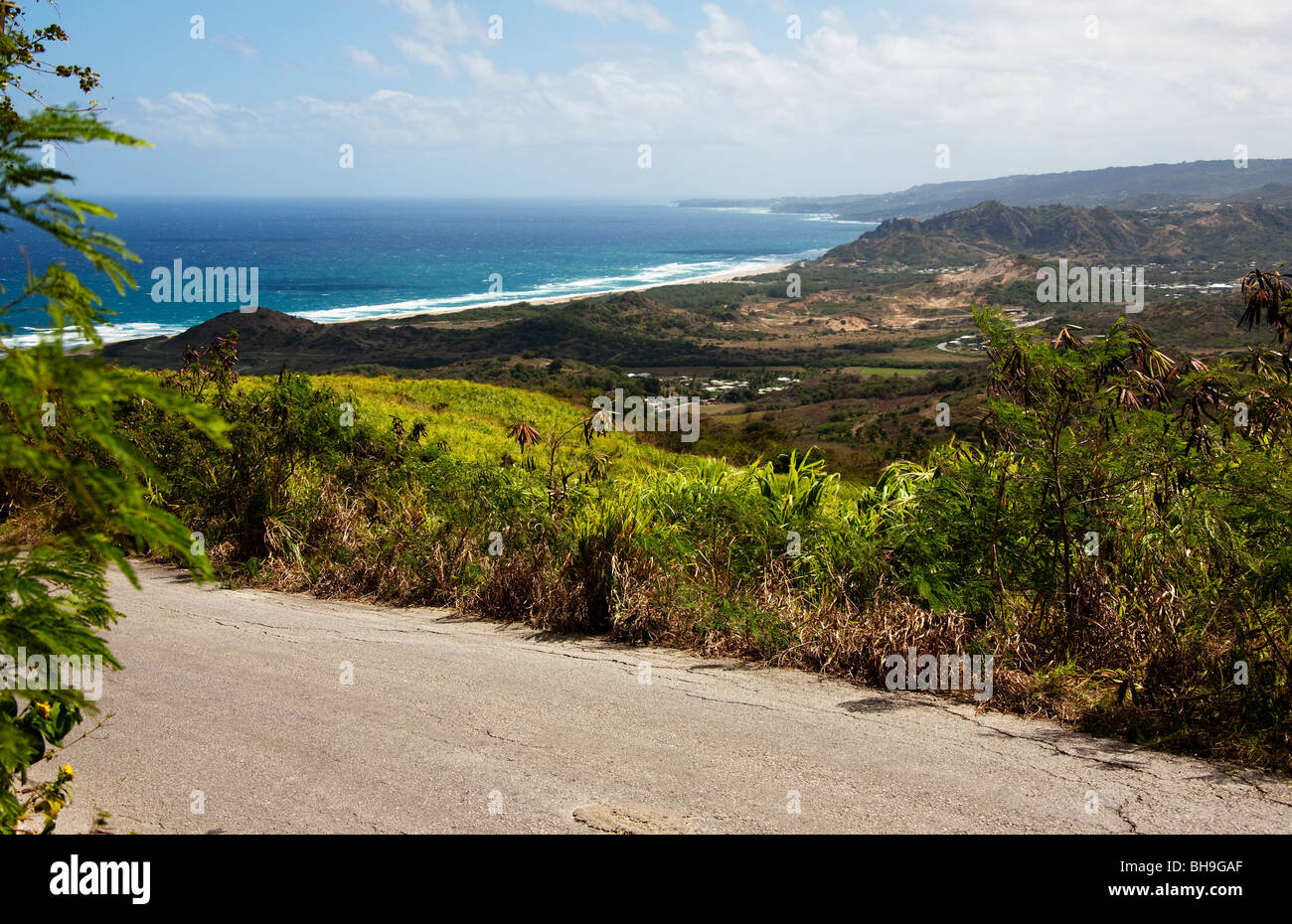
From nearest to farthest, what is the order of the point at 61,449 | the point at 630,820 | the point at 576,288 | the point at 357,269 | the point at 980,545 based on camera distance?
the point at 61,449, the point at 630,820, the point at 980,545, the point at 576,288, the point at 357,269

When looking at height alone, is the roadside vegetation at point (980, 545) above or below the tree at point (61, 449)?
below

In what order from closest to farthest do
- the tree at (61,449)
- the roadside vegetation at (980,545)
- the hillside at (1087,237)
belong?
the tree at (61,449)
the roadside vegetation at (980,545)
the hillside at (1087,237)

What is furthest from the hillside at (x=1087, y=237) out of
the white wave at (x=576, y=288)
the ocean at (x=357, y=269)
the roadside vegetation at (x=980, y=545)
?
the roadside vegetation at (x=980, y=545)

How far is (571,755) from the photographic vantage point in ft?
11.8

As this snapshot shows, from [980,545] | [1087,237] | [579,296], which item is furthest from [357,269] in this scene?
[980,545]

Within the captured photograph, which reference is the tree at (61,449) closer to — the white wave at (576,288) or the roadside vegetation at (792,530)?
the roadside vegetation at (792,530)

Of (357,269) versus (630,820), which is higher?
(357,269)

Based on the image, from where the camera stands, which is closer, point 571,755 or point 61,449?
point 61,449

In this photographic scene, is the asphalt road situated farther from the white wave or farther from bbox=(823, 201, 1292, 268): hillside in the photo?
bbox=(823, 201, 1292, 268): hillside

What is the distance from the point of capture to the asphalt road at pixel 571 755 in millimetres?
3098

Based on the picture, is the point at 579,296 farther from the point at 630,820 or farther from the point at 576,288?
the point at 630,820

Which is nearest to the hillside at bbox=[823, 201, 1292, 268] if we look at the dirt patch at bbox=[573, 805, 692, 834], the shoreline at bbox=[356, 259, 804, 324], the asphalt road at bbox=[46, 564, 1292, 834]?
the shoreline at bbox=[356, 259, 804, 324]

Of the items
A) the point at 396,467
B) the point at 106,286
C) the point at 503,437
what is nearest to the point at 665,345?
the point at 106,286

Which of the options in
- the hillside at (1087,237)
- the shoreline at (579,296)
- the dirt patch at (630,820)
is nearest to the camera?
the dirt patch at (630,820)
